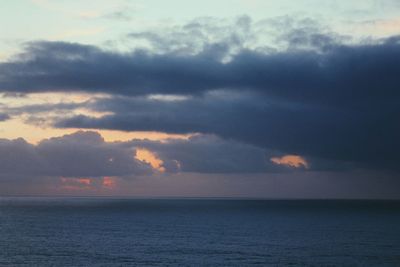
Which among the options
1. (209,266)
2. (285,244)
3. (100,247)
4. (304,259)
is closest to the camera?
(209,266)

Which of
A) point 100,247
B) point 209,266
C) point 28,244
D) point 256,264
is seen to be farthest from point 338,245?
point 28,244

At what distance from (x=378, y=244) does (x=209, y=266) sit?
51.1 metres

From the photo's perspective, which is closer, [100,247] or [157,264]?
[157,264]

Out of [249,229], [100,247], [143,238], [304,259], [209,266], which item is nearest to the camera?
[209,266]

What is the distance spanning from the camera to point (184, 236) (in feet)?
448

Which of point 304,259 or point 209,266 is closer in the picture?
point 209,266

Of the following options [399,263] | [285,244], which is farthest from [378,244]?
[399,263]

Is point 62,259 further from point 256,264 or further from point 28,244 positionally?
point 256,264

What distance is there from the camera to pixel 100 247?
110562mm

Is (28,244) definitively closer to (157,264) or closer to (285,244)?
(157,264)

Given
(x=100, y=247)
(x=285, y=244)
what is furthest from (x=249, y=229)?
(x=100, y=247)

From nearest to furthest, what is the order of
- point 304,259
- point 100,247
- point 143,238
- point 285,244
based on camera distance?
point 304,259 < point 100,247 < point 285,244 < point 143,238

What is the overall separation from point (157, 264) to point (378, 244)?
57577mm

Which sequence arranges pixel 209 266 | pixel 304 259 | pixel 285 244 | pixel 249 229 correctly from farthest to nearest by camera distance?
pixel 249 229
pixel 285 244
pixel 304 259
pixel 209 266
